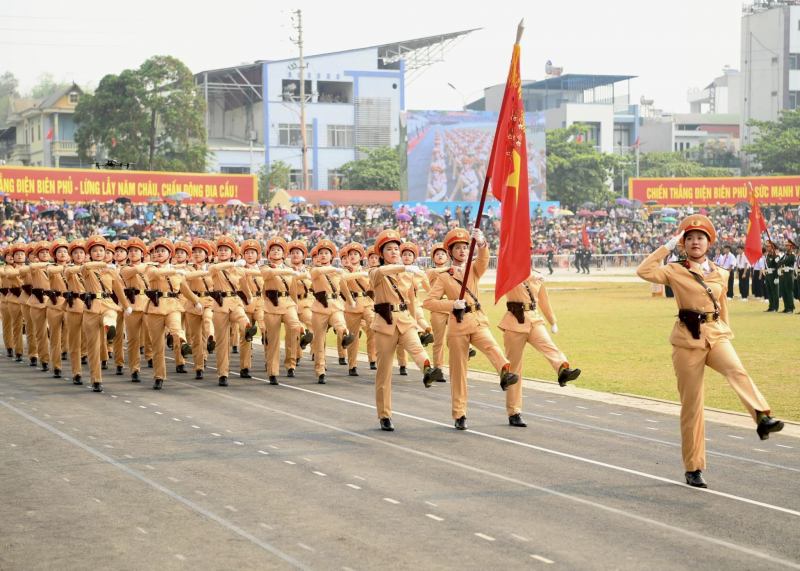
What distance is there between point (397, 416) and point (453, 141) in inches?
2228

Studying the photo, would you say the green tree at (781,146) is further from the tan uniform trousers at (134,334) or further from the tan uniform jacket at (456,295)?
the tan uniform jacket at (456,295)

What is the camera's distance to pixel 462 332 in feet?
44.5

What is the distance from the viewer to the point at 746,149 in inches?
3561

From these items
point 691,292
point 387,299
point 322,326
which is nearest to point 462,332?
point 387,299

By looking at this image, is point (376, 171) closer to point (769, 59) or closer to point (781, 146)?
Answer: point (781, 146)

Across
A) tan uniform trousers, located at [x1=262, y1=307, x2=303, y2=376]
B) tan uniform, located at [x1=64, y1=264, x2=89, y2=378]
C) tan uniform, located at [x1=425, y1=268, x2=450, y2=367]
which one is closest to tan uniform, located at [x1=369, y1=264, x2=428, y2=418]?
tan uniform, located at [x1=425, y1=268, x2=450, y2=367]

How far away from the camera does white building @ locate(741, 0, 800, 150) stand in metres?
106

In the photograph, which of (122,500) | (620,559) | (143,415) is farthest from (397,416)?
(620,559)

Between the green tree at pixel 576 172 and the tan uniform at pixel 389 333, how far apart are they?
74465 millimetres

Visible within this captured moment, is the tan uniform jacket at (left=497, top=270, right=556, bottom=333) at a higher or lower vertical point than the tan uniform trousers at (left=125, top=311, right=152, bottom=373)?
higher

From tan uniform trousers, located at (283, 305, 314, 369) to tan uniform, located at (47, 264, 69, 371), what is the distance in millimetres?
3746

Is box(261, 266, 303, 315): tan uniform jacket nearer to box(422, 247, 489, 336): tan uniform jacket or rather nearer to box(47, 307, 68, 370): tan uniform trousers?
box(47, 307, 68, 370): tan uniform trousers

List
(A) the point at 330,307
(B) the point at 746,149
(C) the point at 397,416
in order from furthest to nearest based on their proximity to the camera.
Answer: (B) the point at 746,149 → (A) the point at 330,307 → (C) the point at 397,416

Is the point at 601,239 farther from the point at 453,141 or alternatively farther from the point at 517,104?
the point at 517,104
